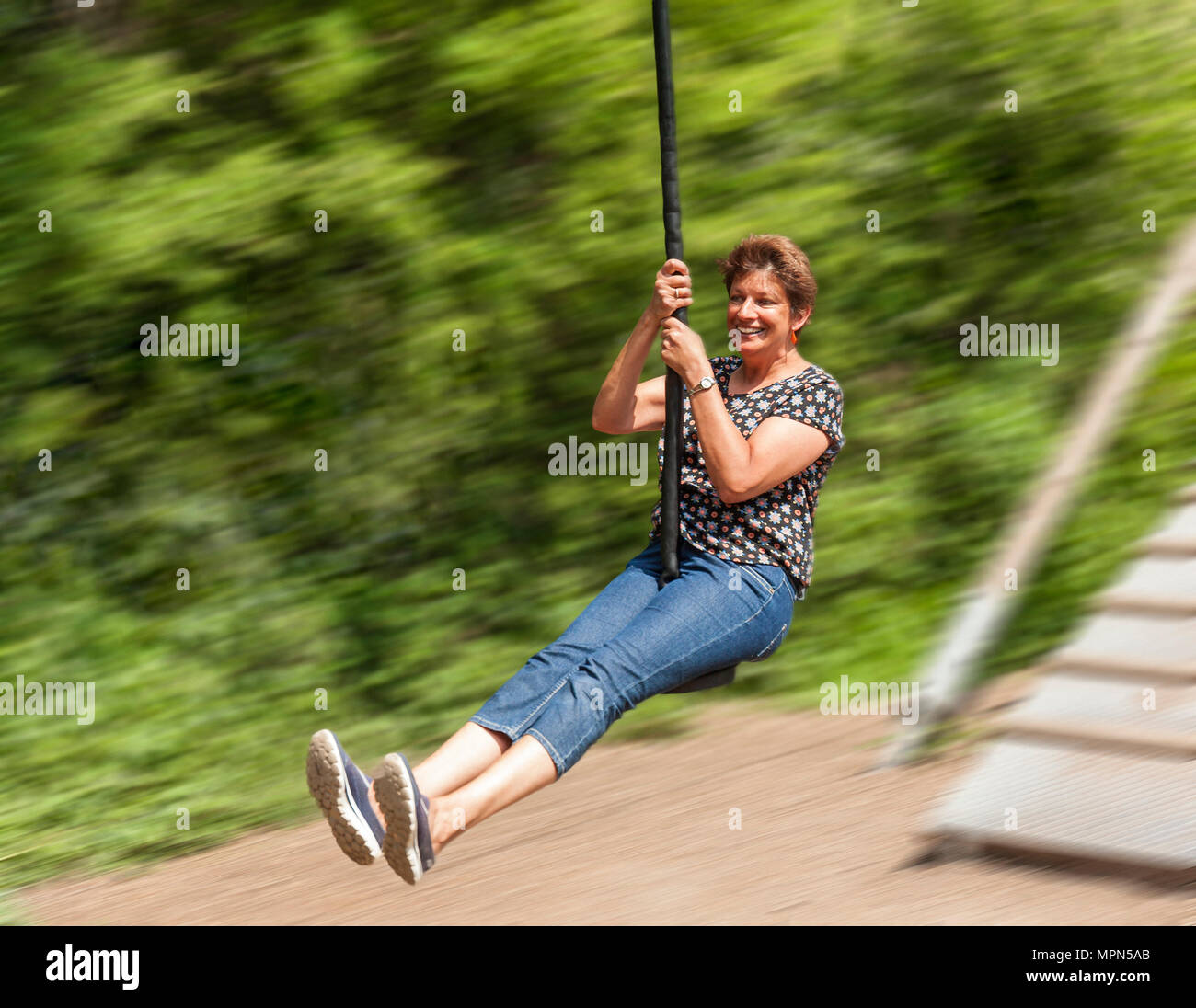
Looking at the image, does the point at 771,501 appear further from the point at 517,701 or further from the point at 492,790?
the point at 492,790

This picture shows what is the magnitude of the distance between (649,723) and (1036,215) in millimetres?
2503

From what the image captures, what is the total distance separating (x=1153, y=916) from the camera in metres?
3.10

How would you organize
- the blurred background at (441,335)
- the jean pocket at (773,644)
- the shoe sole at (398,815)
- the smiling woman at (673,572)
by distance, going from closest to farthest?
the shoe sole at (398,815) < the smiling woman at (673,572) < the jean pocket at (773,644) < the blurred background at (441,335)

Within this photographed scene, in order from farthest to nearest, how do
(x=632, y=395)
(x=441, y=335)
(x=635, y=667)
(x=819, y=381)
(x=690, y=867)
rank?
1. (x=441, y=335)
2. (x=690, y=867)
3. (x=632, y=395)
4. (x=819, y=381)
5. (x=635, y=667)

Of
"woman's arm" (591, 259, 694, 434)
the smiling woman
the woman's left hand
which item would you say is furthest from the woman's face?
the woman's left hand

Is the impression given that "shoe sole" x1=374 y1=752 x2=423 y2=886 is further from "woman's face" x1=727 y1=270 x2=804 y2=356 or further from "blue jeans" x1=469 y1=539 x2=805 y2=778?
"woman's face" x1=727 y1=270 x2=804 y2=356

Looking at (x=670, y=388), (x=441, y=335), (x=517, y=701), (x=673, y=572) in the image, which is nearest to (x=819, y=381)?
(x=670, y=388)

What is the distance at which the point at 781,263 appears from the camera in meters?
3.14

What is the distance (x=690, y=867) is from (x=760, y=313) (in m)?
1.50

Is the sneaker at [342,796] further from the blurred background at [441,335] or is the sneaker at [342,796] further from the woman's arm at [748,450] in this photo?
the blurred background at [441,335]

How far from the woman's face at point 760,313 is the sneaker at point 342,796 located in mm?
1275

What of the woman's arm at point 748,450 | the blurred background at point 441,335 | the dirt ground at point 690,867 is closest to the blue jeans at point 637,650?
the woman's arm at point 748,450

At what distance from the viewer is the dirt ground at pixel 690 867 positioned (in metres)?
3.35

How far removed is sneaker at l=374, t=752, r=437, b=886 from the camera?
8.82ft
